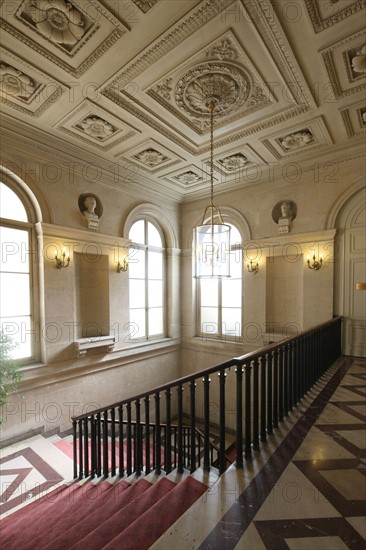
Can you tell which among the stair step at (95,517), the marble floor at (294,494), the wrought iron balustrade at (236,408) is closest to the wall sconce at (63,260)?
the wrought iron balustrade at (236,408)

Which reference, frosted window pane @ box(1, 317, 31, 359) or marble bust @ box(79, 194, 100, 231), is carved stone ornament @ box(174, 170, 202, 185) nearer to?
marble bust @ box(79, 194, 100, 231)

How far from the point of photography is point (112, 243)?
575 cm

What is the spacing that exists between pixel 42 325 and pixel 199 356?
398 centimetres

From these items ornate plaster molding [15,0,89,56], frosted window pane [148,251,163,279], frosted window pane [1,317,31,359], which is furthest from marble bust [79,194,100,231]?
ornate plaster molding [15,0,89,56]

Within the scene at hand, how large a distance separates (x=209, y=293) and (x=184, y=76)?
5.00 m

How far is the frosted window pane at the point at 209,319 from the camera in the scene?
7121 millimetres

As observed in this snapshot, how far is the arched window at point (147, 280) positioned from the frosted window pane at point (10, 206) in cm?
237

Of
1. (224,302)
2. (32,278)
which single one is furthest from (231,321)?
(32,278)

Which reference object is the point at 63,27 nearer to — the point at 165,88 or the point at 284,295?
the point at 165,88

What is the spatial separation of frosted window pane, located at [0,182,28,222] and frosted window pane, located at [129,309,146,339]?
300cm

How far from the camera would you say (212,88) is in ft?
11.5

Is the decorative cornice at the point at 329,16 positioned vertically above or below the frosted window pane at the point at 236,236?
above

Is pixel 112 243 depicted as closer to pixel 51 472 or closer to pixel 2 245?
pixel 2 245

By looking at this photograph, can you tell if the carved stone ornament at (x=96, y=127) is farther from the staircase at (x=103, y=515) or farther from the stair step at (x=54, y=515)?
the stair step at (x=54, y=515)
